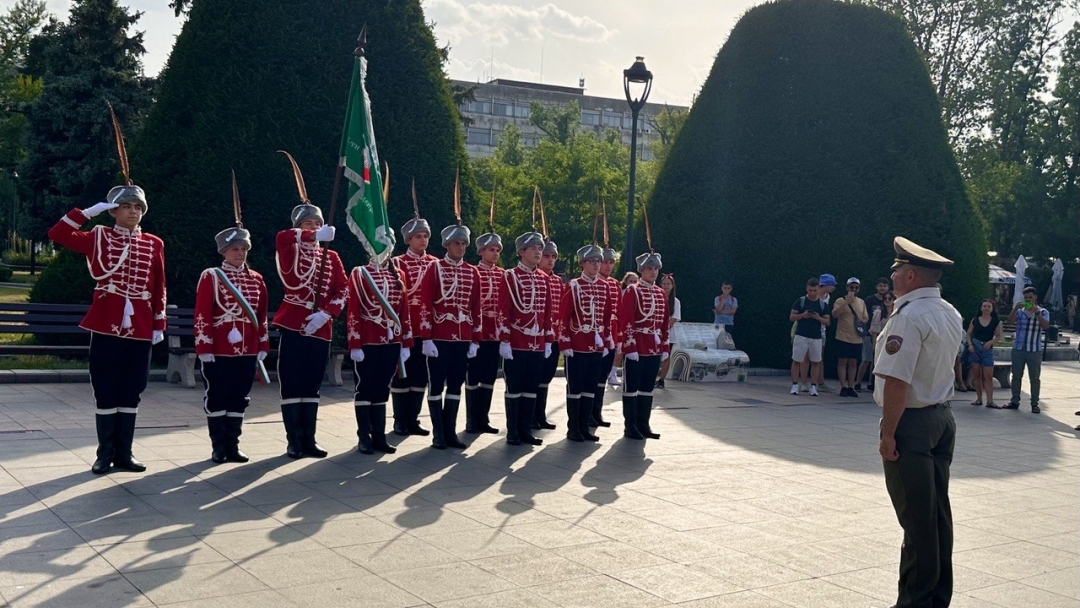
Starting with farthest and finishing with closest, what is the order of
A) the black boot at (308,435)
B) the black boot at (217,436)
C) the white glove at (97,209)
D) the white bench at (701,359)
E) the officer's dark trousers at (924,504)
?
the white bench at (701,359) → the black boot at (308,435) → the black boot at (217,436) → the white glove at (97,209) → the officer's dark trousers at (924,504)

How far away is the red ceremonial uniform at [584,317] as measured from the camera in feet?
36.3

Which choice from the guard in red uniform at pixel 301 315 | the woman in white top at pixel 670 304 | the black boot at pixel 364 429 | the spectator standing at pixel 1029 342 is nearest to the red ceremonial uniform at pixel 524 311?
the black boot at pixel 364 429

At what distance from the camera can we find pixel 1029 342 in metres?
16.3

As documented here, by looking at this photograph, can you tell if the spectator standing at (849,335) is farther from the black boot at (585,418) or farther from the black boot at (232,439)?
the black boot at (232,439)

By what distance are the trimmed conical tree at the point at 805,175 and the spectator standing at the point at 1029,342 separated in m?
3.65

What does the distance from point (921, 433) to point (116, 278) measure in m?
5.86

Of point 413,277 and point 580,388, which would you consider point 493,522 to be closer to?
point 413,277

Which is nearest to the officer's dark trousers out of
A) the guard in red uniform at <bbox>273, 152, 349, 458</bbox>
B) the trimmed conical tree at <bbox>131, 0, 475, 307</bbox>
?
the guard in red uniform at <bbox>273, 152, 349, 458</bbox>

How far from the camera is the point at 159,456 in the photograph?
353 inches

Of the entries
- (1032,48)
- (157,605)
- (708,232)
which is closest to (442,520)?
(157,605)

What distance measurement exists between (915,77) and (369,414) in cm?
1490

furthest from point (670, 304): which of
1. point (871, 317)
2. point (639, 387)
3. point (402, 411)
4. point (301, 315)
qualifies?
point (301, 315)

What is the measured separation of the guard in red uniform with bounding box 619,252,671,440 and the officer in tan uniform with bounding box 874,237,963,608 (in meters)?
5.71

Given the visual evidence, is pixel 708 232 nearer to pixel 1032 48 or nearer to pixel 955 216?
pixel 955 216
